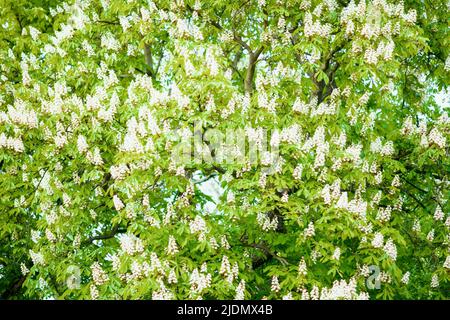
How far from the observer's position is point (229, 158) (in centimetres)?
1117

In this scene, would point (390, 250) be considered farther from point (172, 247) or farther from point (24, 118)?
point (24, 118)

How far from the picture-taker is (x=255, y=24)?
52.6 ft

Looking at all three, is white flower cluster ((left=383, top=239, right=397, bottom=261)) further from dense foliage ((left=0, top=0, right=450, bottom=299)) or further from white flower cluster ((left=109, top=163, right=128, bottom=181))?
white flower cluster ((left=109, top=163, right=128, bottom=181))

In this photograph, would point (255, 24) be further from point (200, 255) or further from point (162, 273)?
point (162, 273)

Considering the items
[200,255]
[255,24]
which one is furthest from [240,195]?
[255,24]

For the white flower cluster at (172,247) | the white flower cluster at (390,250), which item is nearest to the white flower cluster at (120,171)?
the white flower cluster at (172,247)

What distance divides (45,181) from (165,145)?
2.87m

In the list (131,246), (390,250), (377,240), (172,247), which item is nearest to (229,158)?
(172,247)

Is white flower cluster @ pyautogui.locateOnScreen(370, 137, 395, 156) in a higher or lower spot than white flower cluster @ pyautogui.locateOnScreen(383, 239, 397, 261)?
higher

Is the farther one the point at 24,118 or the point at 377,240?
the point at 24,118

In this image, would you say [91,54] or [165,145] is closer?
[165,145]

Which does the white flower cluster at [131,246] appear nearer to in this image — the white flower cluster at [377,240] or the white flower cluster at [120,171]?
the white flower cluster at [120,171]

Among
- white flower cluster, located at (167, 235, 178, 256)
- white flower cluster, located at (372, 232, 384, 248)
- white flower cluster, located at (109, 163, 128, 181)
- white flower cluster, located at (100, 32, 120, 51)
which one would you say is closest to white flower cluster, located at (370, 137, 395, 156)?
white flower cluster, located at (372, 232, 384, 248)

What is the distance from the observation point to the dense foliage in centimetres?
1089
